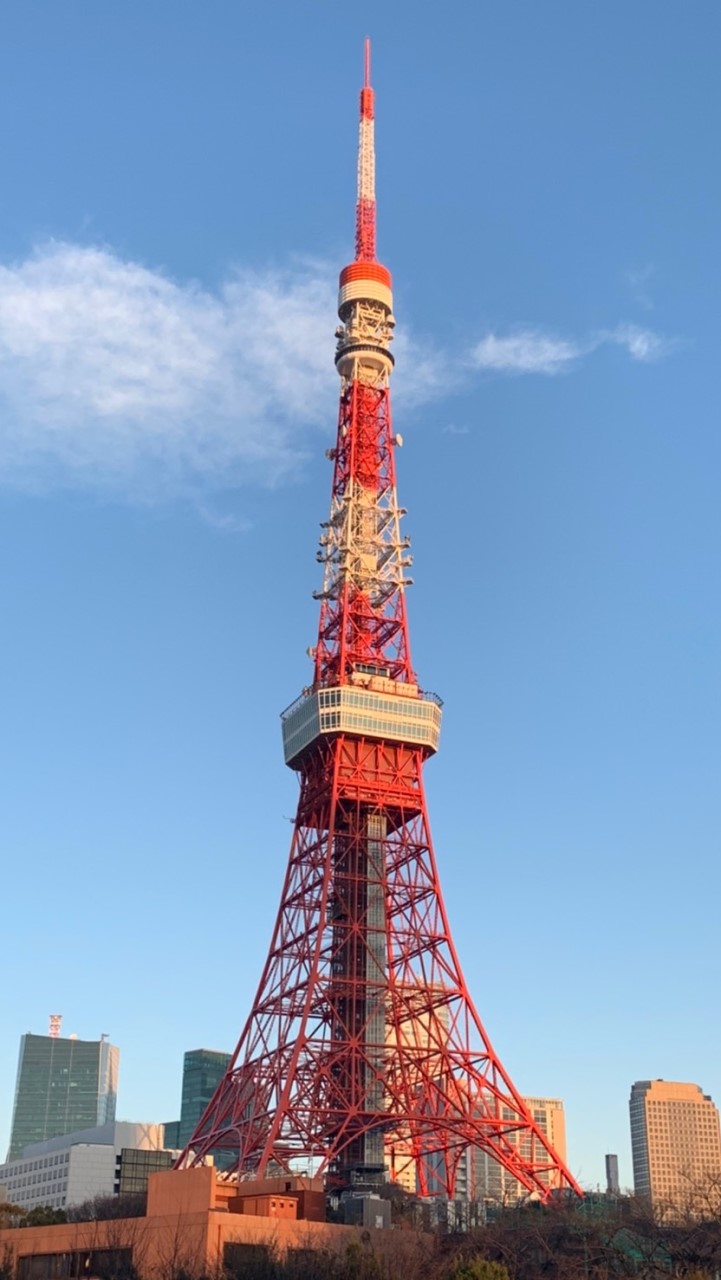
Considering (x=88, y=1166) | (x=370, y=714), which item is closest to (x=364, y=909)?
(x=370, y=714)

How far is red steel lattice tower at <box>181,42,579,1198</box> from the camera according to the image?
70.5 m

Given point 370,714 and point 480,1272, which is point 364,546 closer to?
point 370,714

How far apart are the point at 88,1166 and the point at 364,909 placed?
217 ft

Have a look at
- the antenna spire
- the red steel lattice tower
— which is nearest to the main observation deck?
the red steel lattice tower

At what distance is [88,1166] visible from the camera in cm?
13125

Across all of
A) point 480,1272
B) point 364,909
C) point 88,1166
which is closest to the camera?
point 480,1272

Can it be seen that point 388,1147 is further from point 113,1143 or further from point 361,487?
point 113,1143

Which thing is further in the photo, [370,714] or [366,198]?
[366,198]

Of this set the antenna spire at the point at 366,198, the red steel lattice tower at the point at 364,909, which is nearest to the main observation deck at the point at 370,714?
the red steel lattice tower at the point at 364,909

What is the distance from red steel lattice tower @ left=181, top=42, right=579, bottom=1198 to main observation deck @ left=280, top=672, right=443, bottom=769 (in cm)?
10

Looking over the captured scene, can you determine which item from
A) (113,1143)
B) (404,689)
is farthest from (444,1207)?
(113,1143)

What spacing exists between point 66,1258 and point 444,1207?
2038 cm

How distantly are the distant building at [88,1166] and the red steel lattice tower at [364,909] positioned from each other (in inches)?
2087

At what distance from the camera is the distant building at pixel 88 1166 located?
127 meters
